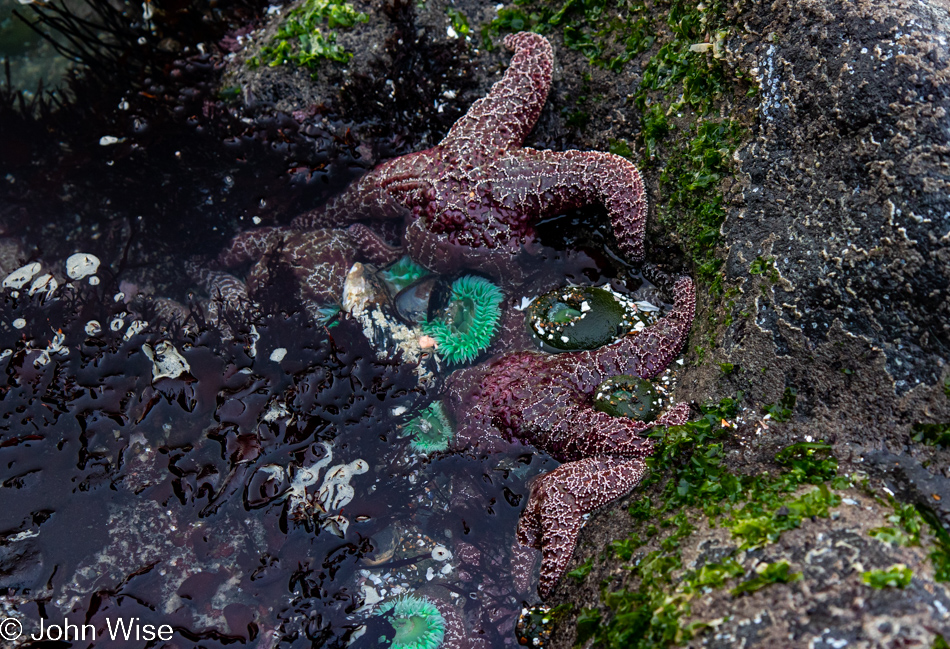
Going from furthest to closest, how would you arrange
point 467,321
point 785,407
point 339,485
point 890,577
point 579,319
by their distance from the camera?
point 467,321 < point 579,319 < point 339,485 < point 785,407 < point 890,577

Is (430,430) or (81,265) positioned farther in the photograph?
(81,265)

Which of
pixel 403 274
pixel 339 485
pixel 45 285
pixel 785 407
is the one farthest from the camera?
pixel 45 285

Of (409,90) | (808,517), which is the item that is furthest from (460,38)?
(808,517)

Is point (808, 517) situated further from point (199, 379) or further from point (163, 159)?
point (163, 159)

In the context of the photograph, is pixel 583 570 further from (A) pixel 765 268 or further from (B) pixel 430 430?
(A) pixel 765 268

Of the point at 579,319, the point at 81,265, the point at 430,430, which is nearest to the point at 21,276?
the point at 81,265

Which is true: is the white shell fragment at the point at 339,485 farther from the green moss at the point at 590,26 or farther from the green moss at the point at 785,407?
the green moss at the point at 590,26
